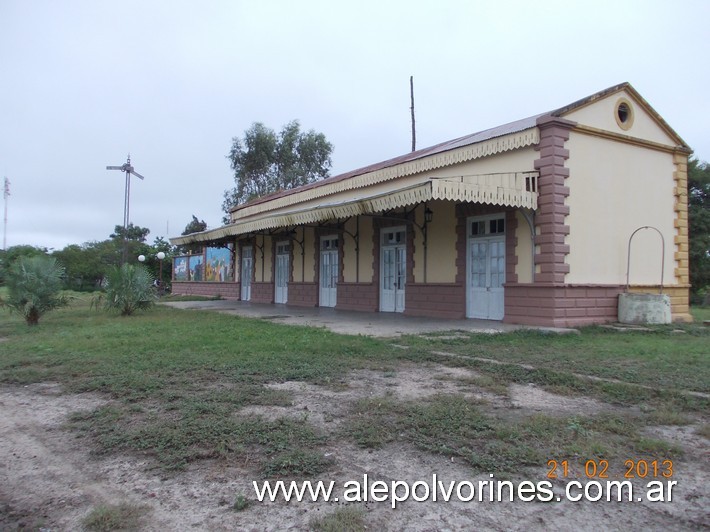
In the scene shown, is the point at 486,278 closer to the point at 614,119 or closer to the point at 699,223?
the point at 614,119

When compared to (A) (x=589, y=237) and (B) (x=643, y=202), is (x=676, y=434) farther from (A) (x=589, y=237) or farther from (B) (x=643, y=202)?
(B) (x=643, y=202)

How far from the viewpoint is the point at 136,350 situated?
7.89 metres

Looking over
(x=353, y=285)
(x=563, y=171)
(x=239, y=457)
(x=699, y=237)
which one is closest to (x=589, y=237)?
(x=563, y=171)

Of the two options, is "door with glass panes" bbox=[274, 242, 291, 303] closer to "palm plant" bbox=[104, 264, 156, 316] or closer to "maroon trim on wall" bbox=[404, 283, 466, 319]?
"palm plant" bbox=[104, 264, 156, 316]

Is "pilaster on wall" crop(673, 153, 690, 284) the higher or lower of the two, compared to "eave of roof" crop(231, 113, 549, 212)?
lower

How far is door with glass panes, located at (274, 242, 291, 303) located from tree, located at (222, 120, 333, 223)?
1783 cm

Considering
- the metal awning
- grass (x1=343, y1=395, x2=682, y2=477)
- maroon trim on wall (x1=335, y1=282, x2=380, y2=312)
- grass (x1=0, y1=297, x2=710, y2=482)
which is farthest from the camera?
maroon trim on wall (x1=335, y1=282, x2=380, y2=312)

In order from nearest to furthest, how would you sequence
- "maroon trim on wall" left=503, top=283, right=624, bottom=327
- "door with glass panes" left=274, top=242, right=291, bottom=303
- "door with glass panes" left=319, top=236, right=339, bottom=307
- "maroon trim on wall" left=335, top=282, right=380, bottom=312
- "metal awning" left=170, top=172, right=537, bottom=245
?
1. "metal awning" left=170, top=172, right=537, bottom=245
2. "maroon trim on wall" left=503, top=283, right=624, bottom=327
3. "maroon trim on wall" left=335, top=282, right=380, bottom=312
4. "door with glass panes" left=319, top=236, right=339, bottom=307
5. "door with glass panes" left=274, top=242, right=291, bottom=303

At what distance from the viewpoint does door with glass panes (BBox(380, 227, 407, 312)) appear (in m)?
15.7

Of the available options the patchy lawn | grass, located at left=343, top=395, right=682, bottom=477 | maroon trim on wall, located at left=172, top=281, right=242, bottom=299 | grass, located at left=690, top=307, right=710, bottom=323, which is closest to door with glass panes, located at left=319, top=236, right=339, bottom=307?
maroon trim on wall, located at left=172, top=281, right=242, bottom=299

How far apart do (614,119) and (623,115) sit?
0.61 m

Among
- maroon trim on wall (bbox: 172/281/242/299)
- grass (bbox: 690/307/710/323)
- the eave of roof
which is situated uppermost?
the eave of roof

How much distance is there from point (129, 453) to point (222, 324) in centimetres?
836

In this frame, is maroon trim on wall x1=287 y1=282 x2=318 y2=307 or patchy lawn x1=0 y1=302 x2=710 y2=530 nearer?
patchy lawn x1=0 y1=302 x2=710 y2=530
